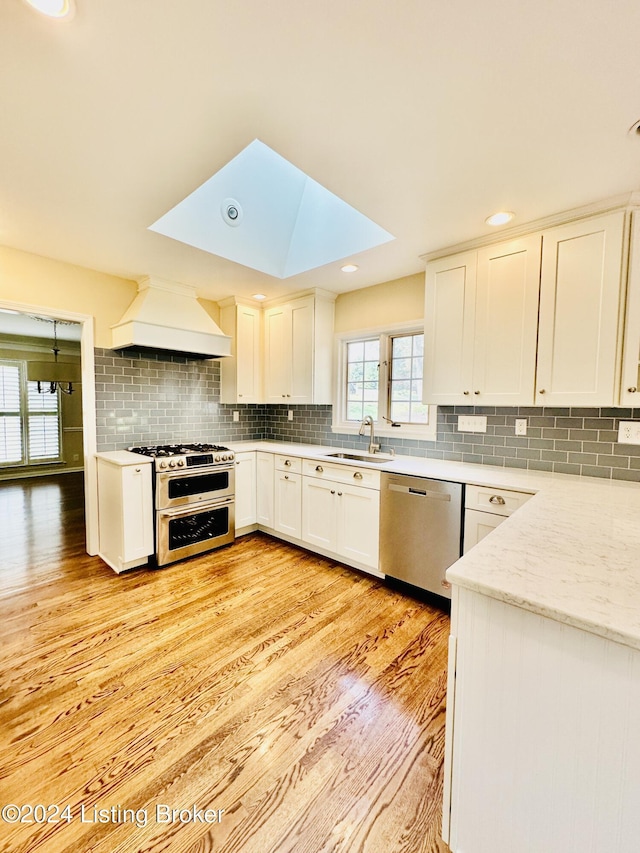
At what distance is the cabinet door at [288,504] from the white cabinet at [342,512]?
0.07 meters

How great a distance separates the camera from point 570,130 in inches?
56.9

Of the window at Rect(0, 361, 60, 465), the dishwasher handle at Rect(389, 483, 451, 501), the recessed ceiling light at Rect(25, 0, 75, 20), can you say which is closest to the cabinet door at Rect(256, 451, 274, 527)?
the dishwasher handle at Rect(389, 483, 451, 501)

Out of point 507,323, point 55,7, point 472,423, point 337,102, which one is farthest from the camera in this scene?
point 472,423

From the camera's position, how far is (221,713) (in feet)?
5.25

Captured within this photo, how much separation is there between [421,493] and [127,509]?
228cm

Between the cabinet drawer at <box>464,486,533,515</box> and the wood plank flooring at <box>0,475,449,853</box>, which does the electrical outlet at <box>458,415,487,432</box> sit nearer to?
the cabinet drawer at <box>464,486,533,515</box>

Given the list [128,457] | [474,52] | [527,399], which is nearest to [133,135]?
[474,52]

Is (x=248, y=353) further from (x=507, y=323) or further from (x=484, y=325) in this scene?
(x=507, y=323)

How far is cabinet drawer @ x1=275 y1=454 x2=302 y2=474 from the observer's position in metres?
3.32

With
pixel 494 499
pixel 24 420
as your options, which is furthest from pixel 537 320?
pixel 24 420

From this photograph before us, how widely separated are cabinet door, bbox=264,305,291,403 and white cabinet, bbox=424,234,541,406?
162 centimetres

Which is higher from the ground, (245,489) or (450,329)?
(450,329)

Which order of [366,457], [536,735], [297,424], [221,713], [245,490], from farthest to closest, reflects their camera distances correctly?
[297,424] → [245,490] → [366,457] → [221,713] → [536,735]

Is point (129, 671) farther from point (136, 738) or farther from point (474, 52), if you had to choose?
point (474, 52)
